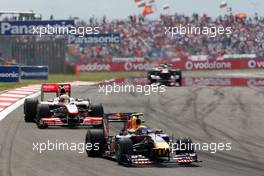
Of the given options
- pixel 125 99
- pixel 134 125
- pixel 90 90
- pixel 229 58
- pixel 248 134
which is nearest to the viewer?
pixel 134 125

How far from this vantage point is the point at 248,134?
19359 mm

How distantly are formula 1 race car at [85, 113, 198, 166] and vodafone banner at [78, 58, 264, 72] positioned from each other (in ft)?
154

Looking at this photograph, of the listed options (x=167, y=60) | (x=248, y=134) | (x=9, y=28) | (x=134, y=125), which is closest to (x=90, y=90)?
(x=248, y=134)

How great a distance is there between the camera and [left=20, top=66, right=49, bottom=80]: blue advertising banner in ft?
143

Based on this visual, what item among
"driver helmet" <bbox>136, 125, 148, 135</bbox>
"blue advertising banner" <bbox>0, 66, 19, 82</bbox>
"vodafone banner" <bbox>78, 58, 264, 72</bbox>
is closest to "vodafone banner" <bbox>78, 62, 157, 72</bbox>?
"vodafone banner" <bbox>78, 58, 264, 72</bbox>

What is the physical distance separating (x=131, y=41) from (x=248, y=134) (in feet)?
147

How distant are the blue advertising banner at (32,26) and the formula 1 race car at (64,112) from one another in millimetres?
32064

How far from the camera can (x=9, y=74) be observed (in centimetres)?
4038

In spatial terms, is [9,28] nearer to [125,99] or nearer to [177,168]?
[125,99]

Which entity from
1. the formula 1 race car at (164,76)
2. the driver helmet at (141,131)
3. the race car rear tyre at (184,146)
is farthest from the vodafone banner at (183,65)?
A: the race car rear tyre at (184,146)

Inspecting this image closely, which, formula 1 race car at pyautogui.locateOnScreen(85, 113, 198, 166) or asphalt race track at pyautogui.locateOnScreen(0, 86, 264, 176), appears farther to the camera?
formula 1 race car at pyautogui.locateOnScreen(85, 113, 198, 166)

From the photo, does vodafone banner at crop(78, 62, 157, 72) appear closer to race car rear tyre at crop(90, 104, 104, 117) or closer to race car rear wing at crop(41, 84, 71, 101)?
race car rear wing at crop(41, 84, 71, 101)

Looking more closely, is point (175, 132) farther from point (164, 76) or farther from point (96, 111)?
point (164, 76)

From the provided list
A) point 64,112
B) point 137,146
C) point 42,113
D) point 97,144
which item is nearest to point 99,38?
point 64,112
